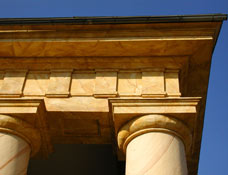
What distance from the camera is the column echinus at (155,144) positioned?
87.0 ft

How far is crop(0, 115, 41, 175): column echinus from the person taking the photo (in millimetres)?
28094

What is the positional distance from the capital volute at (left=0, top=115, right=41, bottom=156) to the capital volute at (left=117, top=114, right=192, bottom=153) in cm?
783

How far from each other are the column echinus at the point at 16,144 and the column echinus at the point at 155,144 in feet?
26.6

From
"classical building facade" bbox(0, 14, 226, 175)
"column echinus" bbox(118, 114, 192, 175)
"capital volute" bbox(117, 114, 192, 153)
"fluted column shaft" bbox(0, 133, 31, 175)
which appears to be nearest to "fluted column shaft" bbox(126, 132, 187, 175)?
"column echinus" bbox(118, 114, 192, 175)

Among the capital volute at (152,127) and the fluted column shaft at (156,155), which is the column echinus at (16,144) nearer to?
the capital volute at (152,127)

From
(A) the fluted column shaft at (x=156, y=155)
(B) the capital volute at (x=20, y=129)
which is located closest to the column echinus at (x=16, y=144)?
(B) the capital volute at (x=20, y=129)

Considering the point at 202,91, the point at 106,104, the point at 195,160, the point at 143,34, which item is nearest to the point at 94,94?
the point at 106,104

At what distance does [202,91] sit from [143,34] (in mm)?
9568

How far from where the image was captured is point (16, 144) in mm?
29562

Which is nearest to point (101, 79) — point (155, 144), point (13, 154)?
point (155, 144)

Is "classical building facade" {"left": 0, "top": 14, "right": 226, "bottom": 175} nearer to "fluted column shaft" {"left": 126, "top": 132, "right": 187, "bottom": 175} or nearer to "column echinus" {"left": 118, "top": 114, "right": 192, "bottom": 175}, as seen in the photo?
"column echinus" {"left": 118, "top": 114, "right": 192, "bottom": 175}

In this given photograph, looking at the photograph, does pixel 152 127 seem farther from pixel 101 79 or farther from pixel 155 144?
pixel 101 79

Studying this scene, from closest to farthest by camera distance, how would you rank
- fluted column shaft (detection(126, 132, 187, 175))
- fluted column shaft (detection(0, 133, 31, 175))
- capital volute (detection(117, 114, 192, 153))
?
fluted column shaft (detection(126, 132, 187, 175)), fluted column shaft (detection(0, 133, 31, 175)), capital volute (detection(117, 114, 192, 153))

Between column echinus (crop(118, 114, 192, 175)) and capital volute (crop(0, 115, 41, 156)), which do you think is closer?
column echinus (crop(118, 114, 192, 175))
